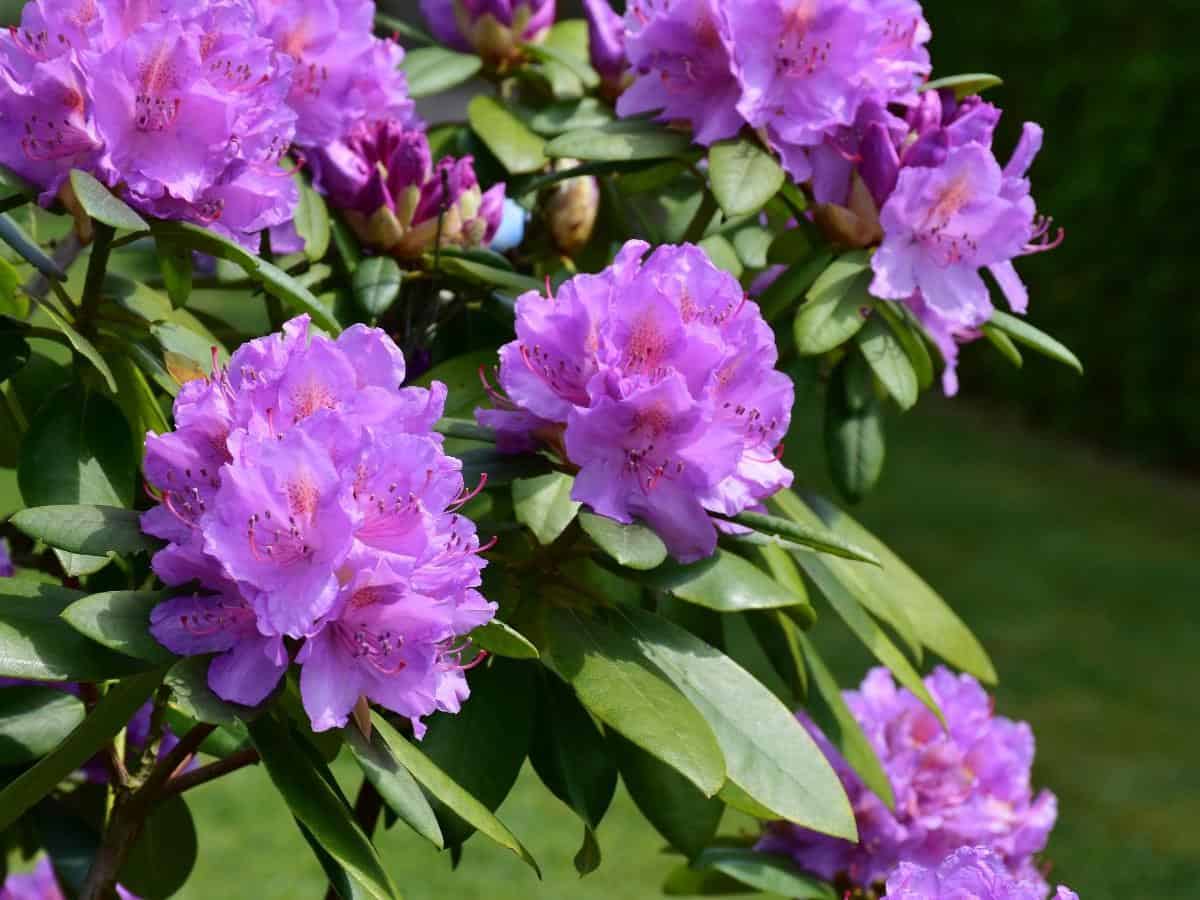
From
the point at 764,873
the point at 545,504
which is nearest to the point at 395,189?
the point at 545,504

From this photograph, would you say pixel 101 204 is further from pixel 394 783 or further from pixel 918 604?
pixel 918 604

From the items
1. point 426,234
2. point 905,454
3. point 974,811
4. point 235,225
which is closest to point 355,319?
point 426,234

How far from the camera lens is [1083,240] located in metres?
7.14

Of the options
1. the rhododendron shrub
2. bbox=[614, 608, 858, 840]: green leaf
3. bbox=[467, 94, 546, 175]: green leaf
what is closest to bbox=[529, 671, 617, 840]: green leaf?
the rhododendron shrub

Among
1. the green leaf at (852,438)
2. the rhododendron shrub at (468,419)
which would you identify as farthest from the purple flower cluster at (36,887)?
the green leaf at (852,438)

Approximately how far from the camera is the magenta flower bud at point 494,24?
5.88 ft

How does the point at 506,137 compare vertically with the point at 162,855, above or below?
above

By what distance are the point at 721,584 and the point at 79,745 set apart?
1.42 ft

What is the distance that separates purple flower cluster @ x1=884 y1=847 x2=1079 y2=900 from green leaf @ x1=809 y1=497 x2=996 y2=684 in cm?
49

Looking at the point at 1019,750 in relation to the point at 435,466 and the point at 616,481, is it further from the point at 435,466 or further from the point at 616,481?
the point at 435,466

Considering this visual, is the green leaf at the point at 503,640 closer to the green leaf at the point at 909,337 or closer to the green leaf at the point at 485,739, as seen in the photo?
the green leaf at the point at 485,739

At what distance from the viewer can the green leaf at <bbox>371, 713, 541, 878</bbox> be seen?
3.21 feet

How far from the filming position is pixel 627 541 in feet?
3.53

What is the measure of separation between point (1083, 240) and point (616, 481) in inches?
254
